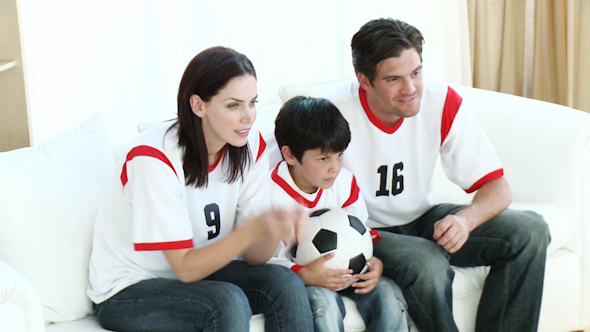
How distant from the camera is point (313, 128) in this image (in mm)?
1738

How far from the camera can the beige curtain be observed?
10.7 ft

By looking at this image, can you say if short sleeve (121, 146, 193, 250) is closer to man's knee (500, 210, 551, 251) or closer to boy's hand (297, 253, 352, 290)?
boy's hand (297, 253, 352, 290)

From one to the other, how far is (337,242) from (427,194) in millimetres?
467

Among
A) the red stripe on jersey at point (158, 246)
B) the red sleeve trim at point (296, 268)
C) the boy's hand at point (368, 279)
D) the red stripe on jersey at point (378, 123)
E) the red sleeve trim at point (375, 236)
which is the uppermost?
the red stripe on jersey at point (378, 123)

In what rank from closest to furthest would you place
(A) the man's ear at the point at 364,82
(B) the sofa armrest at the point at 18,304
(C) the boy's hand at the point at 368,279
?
(B) the sofa armrest at the point at 18,304, (C) the boy's hand at the point at 368,279, (A) the man's ear at the point at 364,82

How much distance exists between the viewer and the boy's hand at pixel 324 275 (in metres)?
1.64

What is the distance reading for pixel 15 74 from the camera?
1.96 m

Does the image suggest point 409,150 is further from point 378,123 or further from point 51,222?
point 51,222

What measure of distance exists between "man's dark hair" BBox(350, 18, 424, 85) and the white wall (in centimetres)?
67

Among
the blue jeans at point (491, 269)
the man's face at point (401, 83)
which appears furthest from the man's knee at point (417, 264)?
the man's face at point (401, 83)

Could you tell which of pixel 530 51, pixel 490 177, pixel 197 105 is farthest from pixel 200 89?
pixel 530 51

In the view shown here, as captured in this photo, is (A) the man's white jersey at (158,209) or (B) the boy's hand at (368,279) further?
(B) the boy's hand at (368,279)

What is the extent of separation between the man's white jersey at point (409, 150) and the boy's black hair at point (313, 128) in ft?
0.45

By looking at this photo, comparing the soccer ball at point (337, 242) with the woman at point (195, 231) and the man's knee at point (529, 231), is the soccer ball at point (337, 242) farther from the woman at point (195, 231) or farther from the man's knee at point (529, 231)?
the man's knee at point (529, 231)
